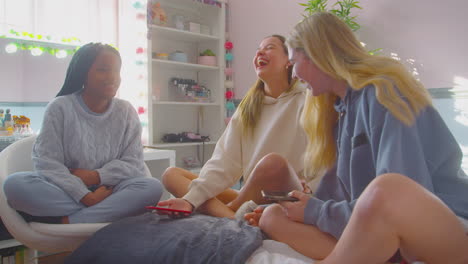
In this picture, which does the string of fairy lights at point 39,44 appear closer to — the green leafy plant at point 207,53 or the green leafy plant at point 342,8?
the green leafy plant at point 207,53

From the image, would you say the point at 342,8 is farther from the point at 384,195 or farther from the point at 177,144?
the point at 384,195

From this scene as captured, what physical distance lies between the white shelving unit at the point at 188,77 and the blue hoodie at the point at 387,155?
6.91 feet

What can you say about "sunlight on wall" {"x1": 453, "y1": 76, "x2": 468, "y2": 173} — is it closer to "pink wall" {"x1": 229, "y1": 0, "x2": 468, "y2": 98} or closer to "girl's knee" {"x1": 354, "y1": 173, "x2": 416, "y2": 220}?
"pink wall" {"x1": 229, "y1": 0, "x2": 468, "y2": 98}

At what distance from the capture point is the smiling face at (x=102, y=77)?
1.57 metres

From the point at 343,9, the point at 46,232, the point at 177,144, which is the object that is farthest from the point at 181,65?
the point at 46,232

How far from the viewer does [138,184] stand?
154cm

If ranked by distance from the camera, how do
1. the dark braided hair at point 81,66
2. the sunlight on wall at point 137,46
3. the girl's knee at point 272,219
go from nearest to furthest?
the girl's knee at point 272,219 < the dark braided hair at point 81,66 < the sunlight on wall at point 137,46

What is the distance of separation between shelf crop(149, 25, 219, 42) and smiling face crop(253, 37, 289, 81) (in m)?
1.37

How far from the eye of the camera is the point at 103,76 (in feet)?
5.15

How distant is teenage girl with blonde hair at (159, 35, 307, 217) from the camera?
1.67m

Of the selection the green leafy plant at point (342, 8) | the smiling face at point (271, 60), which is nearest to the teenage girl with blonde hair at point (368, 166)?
the smiling face at point (271, 60)

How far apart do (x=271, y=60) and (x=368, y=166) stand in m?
0.89

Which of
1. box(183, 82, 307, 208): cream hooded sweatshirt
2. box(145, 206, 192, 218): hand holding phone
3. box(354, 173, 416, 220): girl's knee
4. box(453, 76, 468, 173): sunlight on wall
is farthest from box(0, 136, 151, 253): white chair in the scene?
box(453, 76, 468, 173): sunlight on wall

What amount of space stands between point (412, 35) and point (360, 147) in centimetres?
172
